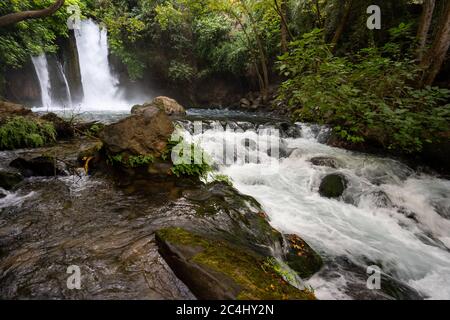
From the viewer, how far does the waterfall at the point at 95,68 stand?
16547mm

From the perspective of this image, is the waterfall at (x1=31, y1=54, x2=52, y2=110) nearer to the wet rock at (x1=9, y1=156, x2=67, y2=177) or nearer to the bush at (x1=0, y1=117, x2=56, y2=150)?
the bush at (x1=0, y1=117, x2=56, y2=150)

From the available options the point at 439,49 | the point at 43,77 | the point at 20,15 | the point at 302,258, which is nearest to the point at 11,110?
the point at 20,15

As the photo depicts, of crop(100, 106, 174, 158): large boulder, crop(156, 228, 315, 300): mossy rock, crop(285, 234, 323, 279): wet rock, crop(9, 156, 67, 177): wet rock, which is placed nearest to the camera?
crop(156, 228, 315, 300): mossy rock

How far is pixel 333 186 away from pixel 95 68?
17.8 meters

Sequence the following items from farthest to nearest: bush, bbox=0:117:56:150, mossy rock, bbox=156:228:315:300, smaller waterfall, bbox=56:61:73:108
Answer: smaller waterfall, bbox=56:61:73:108 → bush, bbox=0:117:56:150 → mossy rock, bbox=156:228:315:300

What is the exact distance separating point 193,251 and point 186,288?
296 mm

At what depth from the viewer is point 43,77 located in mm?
14648

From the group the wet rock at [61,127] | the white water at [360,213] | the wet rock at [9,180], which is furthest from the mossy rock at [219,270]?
the wet rock at [61,127]

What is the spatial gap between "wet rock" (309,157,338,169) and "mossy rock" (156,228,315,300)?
4446 mm

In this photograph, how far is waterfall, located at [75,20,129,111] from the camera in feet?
54.3

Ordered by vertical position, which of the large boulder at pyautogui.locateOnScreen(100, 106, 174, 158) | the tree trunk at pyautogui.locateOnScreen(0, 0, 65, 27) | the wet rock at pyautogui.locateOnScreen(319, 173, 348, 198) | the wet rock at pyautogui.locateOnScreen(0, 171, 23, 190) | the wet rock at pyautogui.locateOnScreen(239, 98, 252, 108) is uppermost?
the tree trunk at pyautogui.locateOnScreen(0, 0, 65, 27)

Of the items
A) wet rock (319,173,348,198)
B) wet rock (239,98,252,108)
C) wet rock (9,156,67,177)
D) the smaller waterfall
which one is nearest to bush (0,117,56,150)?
wet rock (9,156,67,177)

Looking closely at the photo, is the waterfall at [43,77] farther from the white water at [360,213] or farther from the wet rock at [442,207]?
the wet rock at [442,207]
